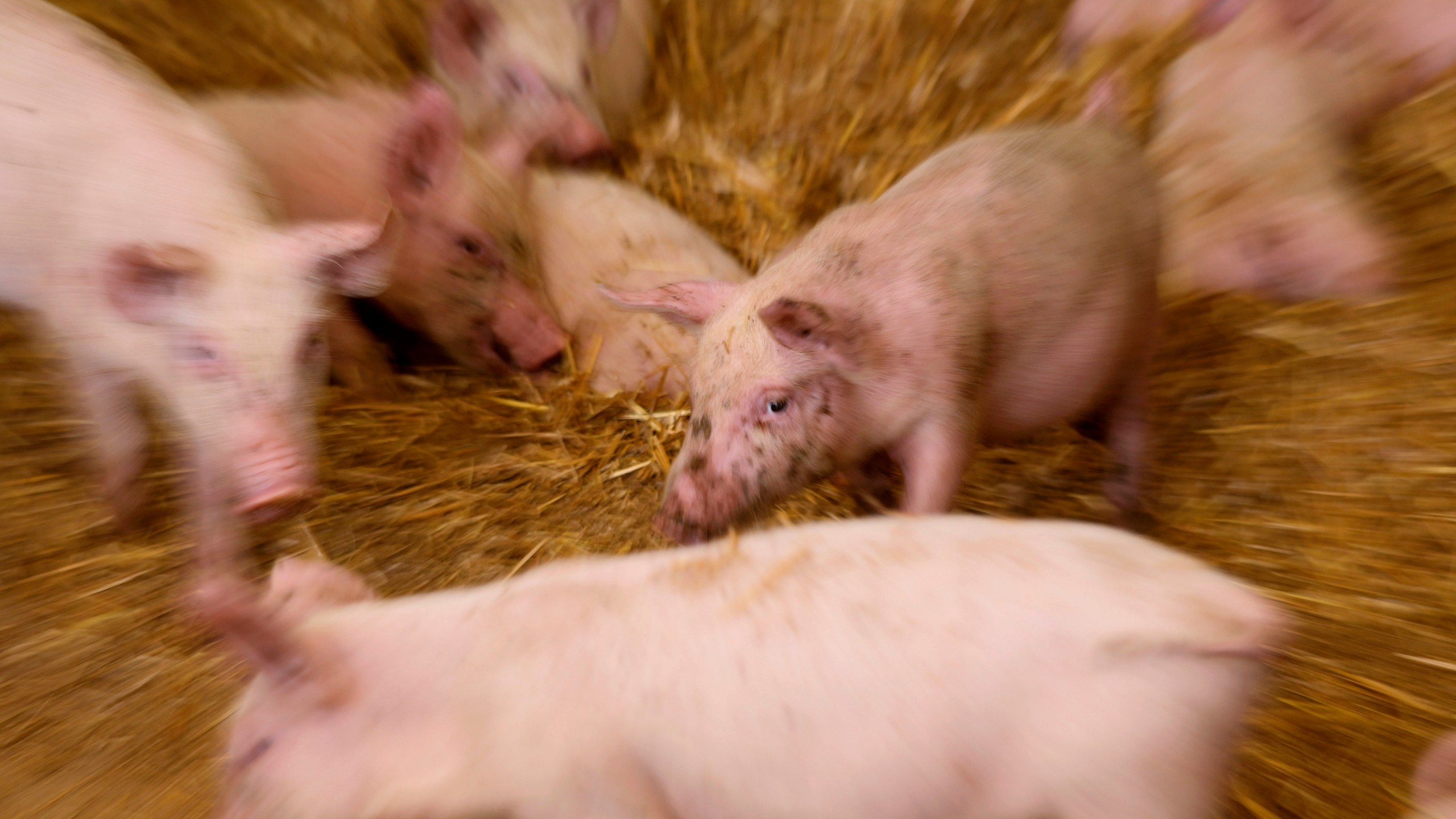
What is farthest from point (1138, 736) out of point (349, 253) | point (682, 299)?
point (349, 253)

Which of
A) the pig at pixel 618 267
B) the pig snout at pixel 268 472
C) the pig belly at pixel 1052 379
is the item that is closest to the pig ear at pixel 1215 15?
the pig belly at pixel 1052 379

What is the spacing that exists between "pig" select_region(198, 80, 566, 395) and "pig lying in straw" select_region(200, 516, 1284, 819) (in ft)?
5.54

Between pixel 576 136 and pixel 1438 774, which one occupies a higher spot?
pixel 576 136

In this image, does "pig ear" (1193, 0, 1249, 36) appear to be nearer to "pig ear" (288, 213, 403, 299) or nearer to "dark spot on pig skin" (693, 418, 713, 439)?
"dark spot on pig skin" (693, 418, 713, 439)

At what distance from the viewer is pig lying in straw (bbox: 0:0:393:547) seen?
2.08 metres

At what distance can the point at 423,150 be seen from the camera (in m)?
2.96

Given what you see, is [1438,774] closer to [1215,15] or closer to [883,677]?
[883,677]

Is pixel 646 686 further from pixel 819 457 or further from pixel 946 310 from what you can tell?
pixel 946 310

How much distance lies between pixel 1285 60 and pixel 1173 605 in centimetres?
264

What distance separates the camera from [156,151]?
2.39 m

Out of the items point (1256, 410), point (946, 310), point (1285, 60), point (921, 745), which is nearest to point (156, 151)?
point (946, 310)

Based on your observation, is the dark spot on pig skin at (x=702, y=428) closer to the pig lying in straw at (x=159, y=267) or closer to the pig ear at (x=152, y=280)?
the pig lying in straw at (x=159, y=267)

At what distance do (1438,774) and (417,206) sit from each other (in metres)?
2.98

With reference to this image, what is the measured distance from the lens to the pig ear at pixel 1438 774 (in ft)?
5.04
